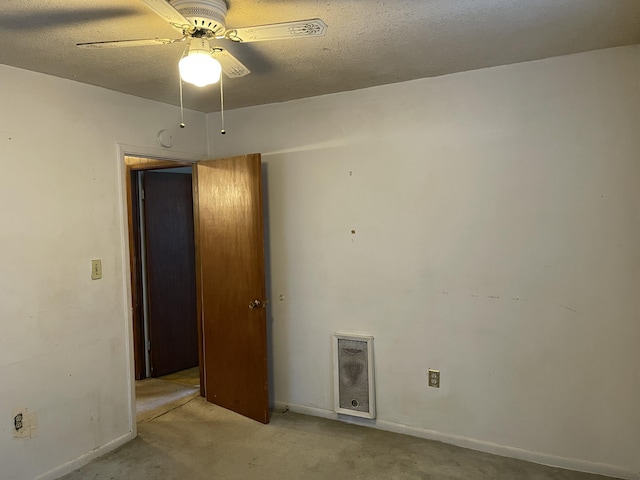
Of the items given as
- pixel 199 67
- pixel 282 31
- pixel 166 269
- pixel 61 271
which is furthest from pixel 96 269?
pixel 282 31

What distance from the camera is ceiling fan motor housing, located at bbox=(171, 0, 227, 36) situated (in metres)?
1.68

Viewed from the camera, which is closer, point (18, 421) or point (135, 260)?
point (18, 421)

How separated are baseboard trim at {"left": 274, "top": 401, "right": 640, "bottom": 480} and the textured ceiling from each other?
2.28 metres

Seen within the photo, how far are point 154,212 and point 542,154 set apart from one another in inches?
132

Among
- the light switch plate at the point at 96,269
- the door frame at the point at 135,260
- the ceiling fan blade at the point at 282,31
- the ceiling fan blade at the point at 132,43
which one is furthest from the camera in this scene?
the door frame at the point at 135,260

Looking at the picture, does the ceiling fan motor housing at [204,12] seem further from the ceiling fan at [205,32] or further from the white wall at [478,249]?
the white wall at [478,249]

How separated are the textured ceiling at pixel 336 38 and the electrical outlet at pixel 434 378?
1.89 m

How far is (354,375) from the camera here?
10.6ft

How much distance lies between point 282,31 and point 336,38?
0.58 metres

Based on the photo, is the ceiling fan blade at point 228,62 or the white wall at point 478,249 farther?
the white wall at point 478,249

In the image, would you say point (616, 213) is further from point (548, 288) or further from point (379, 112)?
point (379, 112)

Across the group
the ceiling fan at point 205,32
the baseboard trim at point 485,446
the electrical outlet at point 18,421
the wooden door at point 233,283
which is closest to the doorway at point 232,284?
the wooden door at point 233,283

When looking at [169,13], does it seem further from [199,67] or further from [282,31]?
[282,31]

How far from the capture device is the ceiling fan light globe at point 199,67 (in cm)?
170
